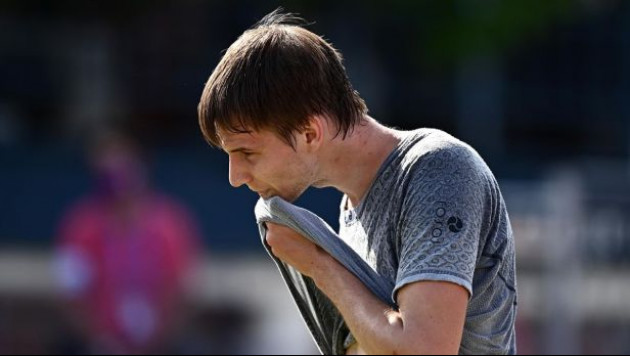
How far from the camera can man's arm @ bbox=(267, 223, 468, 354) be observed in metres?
2.47

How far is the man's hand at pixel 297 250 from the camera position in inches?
106

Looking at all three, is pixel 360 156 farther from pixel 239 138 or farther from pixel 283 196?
pixel 239 138

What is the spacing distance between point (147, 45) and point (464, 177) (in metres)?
12.9

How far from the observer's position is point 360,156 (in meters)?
2.76

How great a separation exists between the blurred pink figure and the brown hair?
6.04 m

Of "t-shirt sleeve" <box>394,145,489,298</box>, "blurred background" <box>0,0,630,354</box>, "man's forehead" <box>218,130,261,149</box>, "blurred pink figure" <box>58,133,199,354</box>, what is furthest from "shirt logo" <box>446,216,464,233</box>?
"blurred pink figure" <box>58,133,199,354</box>

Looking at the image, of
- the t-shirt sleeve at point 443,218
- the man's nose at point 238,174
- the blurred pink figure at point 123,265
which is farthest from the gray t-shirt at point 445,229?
the blurred pink figure at point 123,265

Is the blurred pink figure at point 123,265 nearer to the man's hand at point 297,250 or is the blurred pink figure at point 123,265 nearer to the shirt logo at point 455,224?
the man's hand at point 297,250

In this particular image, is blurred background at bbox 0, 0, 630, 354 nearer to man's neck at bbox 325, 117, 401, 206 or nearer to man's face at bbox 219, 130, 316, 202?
man's neck at bbox 325, 117, 401, 206

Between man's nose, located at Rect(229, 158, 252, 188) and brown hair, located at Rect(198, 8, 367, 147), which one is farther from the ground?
brown hair, located at Rect(198, 8, 367, 147)

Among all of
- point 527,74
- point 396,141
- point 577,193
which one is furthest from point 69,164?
point 396,141

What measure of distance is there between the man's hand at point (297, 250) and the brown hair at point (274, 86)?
22 cm

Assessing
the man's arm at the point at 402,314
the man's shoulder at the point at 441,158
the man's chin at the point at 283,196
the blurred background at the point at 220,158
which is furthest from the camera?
the blurred background at the point at 220,158

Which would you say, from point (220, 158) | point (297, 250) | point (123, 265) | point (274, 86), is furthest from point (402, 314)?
point (220, 158)
